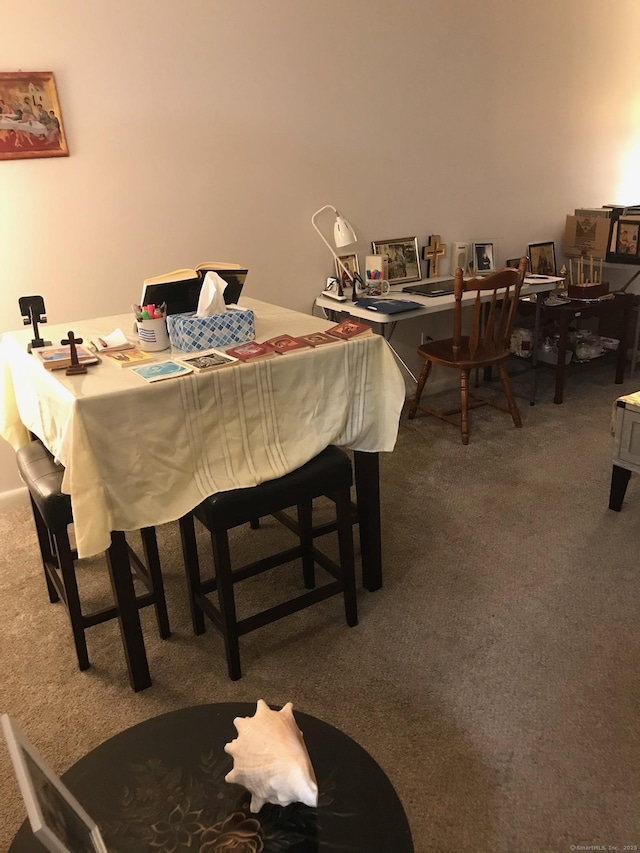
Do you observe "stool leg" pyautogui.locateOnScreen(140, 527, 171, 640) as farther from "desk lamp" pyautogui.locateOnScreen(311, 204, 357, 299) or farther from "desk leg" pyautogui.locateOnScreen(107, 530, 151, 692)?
"desk lamp" pyautogui.locateOnScreen(311, 204, 357, 299)

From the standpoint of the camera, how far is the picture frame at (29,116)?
245 centimetres

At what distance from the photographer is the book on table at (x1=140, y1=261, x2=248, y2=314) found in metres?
Answer: 1.97

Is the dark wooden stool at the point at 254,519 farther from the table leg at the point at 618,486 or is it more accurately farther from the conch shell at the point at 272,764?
the table leg at the point at 618,486

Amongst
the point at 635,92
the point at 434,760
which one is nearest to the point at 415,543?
the point at 434,760

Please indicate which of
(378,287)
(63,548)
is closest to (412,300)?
(378,287)

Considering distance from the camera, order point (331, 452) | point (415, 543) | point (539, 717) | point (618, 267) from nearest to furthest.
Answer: point (539, 717) < point (331, 452) < point (415, 543) < point (618, 267)

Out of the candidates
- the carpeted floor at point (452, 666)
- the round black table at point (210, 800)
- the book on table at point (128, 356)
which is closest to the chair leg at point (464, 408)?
the carpeted floor at point (452, 666)

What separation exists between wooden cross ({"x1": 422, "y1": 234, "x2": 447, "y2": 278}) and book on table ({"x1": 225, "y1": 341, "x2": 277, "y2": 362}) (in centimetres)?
204

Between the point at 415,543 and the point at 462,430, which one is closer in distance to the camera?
the point at 415,543

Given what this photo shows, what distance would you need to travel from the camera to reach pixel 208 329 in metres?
1.95

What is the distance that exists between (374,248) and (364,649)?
2.24 m

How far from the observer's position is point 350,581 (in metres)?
1.99

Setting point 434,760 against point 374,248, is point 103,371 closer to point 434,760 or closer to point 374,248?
point 434,760

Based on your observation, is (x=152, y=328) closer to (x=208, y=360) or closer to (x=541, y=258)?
(x=208, y=360)
